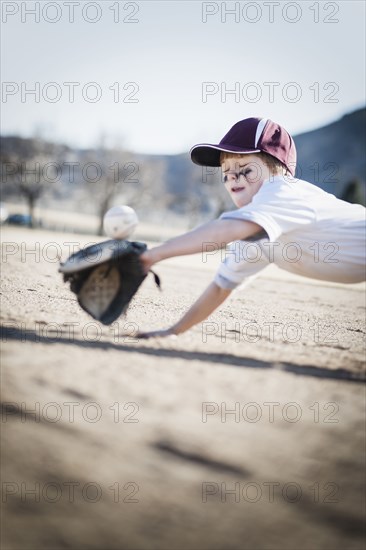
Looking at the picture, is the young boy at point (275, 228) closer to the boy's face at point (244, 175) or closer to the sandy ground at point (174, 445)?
the boy's face at point (244, 175)

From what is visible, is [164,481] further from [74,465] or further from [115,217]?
[115,217]

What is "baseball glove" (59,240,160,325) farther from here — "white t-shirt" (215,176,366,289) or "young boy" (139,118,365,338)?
"white t-shirt" (215,176,366,289)

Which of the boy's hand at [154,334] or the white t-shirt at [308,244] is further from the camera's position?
the boy's hand at [154,334]

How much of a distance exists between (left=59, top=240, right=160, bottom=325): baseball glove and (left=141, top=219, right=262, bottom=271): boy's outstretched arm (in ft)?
0.46

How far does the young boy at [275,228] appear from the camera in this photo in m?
1.86

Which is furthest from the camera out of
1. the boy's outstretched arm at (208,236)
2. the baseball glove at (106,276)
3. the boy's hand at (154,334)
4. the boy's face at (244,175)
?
the boy's face at (244,175)

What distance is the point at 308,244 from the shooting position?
2.17 metres

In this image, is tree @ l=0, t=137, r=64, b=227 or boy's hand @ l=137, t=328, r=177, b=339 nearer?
boy's hand @ l=137, t=328, r=177, b=339

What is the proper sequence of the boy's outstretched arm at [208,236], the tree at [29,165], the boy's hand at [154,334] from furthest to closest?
the tree at [29,165] < the boy's hand at [154,334] < the boy's outstretched arm at [208,236]

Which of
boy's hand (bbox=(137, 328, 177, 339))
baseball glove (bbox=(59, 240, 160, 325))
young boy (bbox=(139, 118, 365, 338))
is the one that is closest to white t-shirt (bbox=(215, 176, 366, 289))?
young boy (bbox=(139, 118, 365, 338))

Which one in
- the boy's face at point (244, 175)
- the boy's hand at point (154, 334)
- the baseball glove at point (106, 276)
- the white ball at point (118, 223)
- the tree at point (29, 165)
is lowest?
the boy's hand at point (154, 334)

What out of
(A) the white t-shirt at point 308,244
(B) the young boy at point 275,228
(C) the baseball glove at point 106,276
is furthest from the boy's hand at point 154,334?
(A) the white t-shirt at point 308,244

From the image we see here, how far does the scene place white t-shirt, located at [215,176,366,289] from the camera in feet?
6.52

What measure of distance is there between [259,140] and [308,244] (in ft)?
2.03
